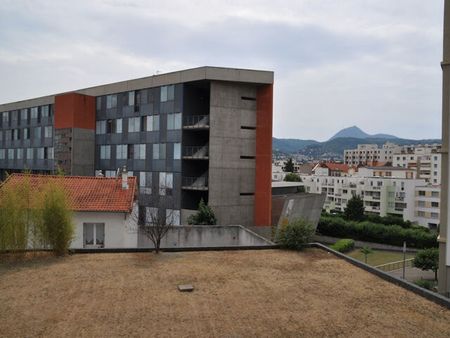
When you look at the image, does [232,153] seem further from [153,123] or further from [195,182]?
[153,123]

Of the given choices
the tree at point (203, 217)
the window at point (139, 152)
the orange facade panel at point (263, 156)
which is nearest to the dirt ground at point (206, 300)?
the tree at point (203, 217)

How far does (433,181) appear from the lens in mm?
112375

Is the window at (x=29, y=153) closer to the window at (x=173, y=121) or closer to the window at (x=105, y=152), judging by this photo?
the window at (x=105, y=152)

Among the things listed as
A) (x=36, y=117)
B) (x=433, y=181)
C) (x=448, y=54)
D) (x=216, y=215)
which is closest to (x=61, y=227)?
(x=448, y=54)

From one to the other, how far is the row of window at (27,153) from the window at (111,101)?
12.5 metres

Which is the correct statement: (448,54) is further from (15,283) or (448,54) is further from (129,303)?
(15,283)

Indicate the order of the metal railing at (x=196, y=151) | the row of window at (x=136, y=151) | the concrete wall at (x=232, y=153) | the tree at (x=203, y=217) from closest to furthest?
the tree at (x=203, y=217), the concrete wall at (x=232, y=153), the metal railing at (x=196, y=151), the row of window at (x=136, y=151)

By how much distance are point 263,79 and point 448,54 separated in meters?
Result: 24.6

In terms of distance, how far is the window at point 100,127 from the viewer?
48.6m

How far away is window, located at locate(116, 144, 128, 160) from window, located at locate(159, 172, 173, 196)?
648 centimetres

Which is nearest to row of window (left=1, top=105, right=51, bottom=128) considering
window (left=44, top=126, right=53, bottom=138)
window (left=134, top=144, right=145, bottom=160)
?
window (left=44, top=126, right=53, bottom=138)

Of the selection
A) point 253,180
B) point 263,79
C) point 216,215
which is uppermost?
point 263,79

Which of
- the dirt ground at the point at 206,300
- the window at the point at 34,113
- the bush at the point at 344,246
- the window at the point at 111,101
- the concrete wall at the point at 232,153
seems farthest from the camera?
the window at the point at 34,113

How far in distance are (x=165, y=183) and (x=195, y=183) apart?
11.5 feet
